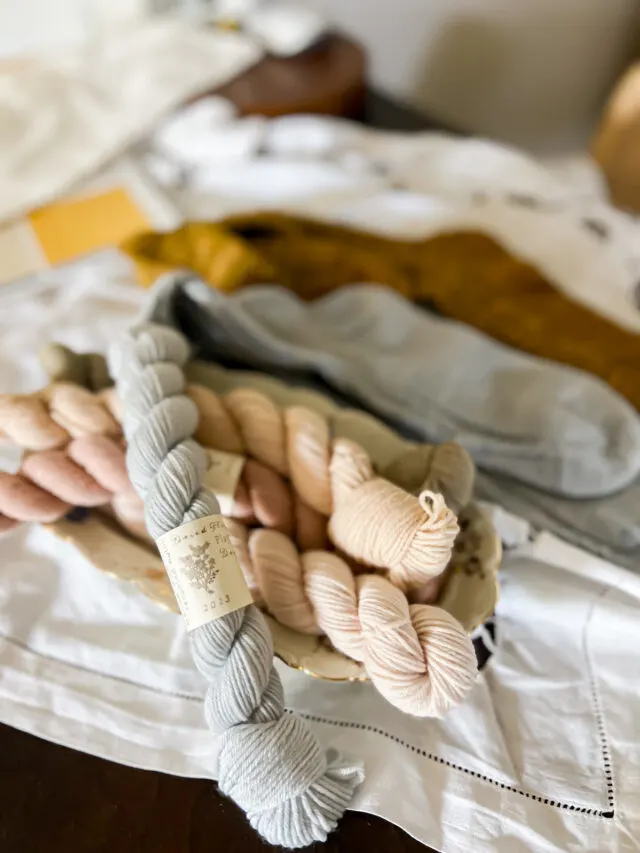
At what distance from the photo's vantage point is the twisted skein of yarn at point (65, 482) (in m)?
0.53

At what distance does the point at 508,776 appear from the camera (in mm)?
468

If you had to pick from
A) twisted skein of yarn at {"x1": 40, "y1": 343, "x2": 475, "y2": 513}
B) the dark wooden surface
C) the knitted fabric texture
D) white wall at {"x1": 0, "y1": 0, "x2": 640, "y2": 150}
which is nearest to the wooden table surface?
the dark wooden surface

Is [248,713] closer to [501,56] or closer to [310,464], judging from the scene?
[310,464]

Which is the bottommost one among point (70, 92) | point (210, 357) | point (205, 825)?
point (205, 825)

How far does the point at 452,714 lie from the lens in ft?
1.65

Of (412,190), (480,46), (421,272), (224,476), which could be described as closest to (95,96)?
(412,190)

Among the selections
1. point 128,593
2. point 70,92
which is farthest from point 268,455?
point 70,92

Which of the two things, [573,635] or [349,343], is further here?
[349,343]

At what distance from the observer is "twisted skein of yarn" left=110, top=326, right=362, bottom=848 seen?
404 mm

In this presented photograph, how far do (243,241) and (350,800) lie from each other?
62cm

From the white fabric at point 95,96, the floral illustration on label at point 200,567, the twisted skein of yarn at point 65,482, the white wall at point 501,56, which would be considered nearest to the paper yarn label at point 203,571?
the floral illustration on label at point 200,567

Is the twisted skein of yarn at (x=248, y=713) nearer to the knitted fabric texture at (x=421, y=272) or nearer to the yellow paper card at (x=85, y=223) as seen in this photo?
the knitted fabric texture at (x=421, y=272)

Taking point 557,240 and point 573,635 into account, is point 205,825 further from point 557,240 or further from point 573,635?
point 557,240

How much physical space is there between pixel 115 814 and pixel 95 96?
1.12 m
